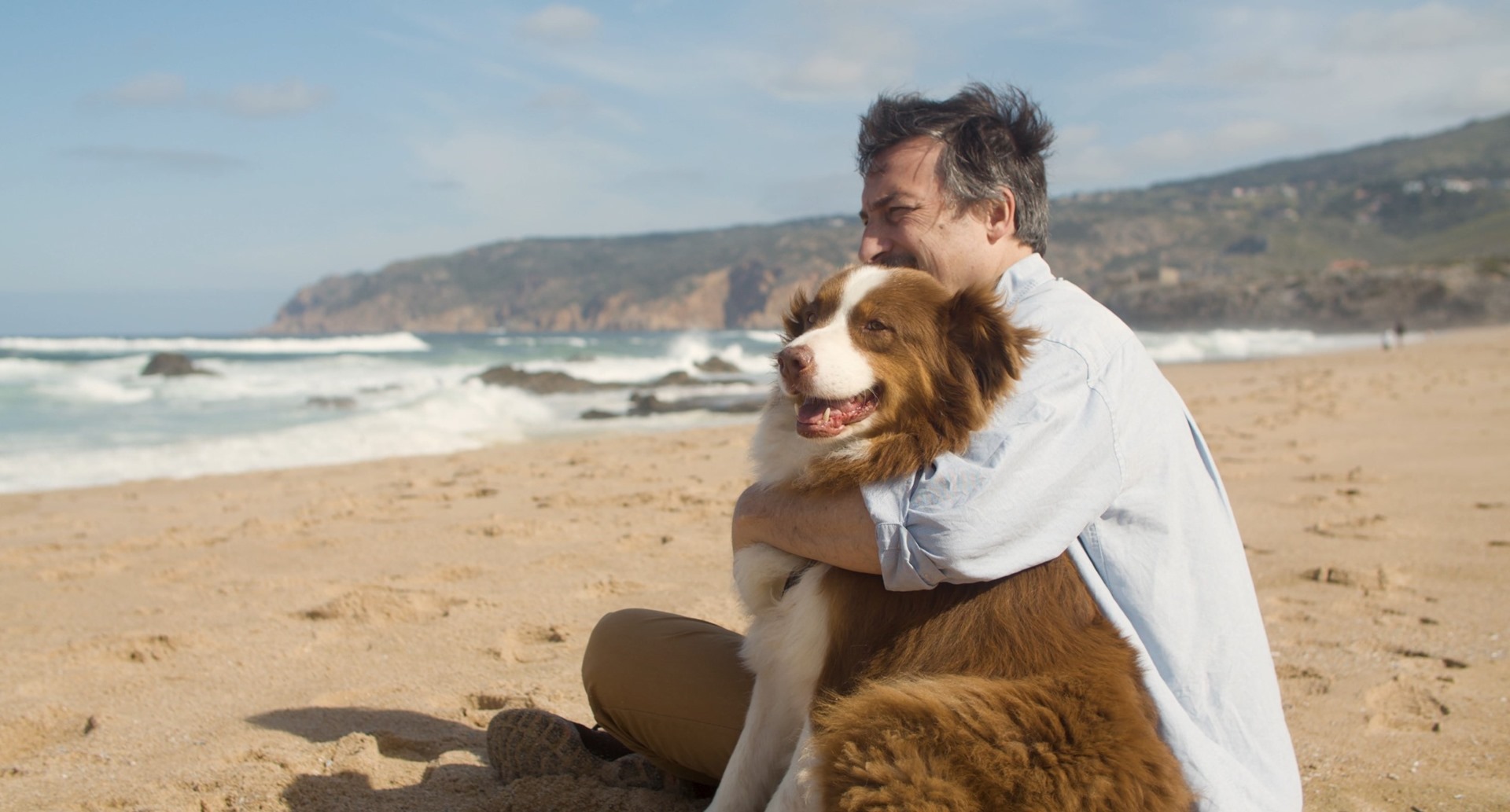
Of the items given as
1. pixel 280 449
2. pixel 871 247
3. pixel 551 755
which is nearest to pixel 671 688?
pixel 551 755

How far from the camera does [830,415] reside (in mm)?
2240

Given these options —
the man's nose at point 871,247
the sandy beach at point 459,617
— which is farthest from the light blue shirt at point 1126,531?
the sandy beach at point 459,617

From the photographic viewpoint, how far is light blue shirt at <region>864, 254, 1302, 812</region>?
1.88m

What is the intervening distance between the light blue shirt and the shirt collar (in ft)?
1.10

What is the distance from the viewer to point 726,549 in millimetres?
6004

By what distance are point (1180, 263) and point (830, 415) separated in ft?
339

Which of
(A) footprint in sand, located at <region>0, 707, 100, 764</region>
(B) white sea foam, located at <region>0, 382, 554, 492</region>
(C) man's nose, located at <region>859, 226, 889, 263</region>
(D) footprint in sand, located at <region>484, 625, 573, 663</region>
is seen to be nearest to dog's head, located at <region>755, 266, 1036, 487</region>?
(C) man's nose, located at <region>859, 226, 889, 263</region>

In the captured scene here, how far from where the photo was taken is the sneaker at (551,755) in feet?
9.99

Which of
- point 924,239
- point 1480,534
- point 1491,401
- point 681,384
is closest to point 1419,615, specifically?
point 1480,534

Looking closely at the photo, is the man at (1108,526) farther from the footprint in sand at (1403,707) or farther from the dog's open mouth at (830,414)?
the footprint in sand at (1403,707)

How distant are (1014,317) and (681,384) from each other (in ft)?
73.2

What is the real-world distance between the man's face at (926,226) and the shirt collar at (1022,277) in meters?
0.12

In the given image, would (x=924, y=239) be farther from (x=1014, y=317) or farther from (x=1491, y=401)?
(x=1491, y=401)

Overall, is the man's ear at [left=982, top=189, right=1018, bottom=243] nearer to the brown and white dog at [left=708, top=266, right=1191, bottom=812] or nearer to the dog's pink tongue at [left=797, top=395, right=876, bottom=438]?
the brown and white dog at [left=708, top=266, right=1191, bottom=812]
